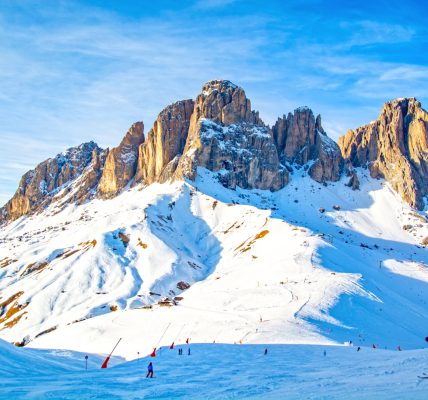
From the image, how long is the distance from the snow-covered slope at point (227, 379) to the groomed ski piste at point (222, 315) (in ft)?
0.36

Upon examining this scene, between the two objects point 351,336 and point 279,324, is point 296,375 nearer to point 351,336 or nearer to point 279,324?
point 279,324

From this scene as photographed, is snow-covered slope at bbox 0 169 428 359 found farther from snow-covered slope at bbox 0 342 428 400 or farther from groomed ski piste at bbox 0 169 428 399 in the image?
snow-covered slope at bbox 0 342 428 400

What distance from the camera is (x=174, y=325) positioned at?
7594 centimetres

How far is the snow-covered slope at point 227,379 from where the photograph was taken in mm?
23631

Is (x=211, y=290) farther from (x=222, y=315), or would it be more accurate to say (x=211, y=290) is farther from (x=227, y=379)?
(x=227, y=379)

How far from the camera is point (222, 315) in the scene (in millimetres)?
79062

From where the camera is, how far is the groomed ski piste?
92.0 ft

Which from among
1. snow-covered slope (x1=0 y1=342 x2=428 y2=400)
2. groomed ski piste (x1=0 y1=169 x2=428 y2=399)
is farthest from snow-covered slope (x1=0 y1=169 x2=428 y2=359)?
snow-covered slope (x1=0 y1=342 x2=428 y2=400)

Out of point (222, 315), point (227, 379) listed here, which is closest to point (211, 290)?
point (222, 315)

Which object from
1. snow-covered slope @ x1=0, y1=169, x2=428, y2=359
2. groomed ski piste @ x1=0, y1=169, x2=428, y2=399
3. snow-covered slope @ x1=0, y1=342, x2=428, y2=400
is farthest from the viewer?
snow-covered slope @ x1=0, y1=169, x2=428, y2=359

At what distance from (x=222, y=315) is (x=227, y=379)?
49.7 meters

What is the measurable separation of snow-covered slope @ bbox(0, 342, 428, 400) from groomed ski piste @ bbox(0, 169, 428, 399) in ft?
0.36

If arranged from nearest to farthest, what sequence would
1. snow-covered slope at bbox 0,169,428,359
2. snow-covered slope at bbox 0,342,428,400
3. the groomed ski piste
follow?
snow-covered slope at bbox 0,342,428,400 → the groomed ski piste → snow-covered slope at bbox 0,169,428,359

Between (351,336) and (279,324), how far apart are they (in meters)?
10.8
